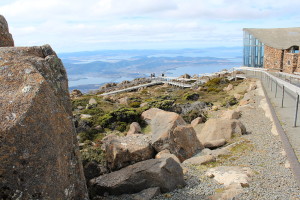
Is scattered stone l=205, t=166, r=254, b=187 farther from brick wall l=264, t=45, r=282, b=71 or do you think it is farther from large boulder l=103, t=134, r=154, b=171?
brick wall l=264, t=45, r=282, b=71

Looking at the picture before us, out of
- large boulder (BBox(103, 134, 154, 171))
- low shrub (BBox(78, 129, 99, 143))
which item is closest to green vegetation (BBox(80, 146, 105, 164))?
large boulder (BBox(103, 134, 154, 171))

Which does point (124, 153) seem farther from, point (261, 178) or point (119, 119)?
point (119, 119)

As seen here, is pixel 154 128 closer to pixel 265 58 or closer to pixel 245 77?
pixel 245 77

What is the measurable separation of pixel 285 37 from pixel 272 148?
134 ft

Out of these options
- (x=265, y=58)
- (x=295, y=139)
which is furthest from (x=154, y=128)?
(x=265, y=58)

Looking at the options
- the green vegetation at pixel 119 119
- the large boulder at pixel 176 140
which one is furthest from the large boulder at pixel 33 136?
the green vegetation at pixel 119 119

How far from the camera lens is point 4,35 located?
6207mm

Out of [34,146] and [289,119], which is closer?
[34,146]

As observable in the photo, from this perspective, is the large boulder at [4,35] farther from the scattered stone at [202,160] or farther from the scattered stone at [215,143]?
the scattered stone at [215,143]

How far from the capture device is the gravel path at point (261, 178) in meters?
6.35

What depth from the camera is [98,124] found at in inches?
740

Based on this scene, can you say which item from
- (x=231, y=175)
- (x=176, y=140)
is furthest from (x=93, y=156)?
(x=231, y=175)

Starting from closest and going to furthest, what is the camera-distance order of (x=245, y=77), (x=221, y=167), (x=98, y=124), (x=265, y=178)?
(x=265, y=178)
(x=221, y=167)
(x=98, y=124)
(x=245, y=77)

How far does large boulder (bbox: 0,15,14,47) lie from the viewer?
6.14m
